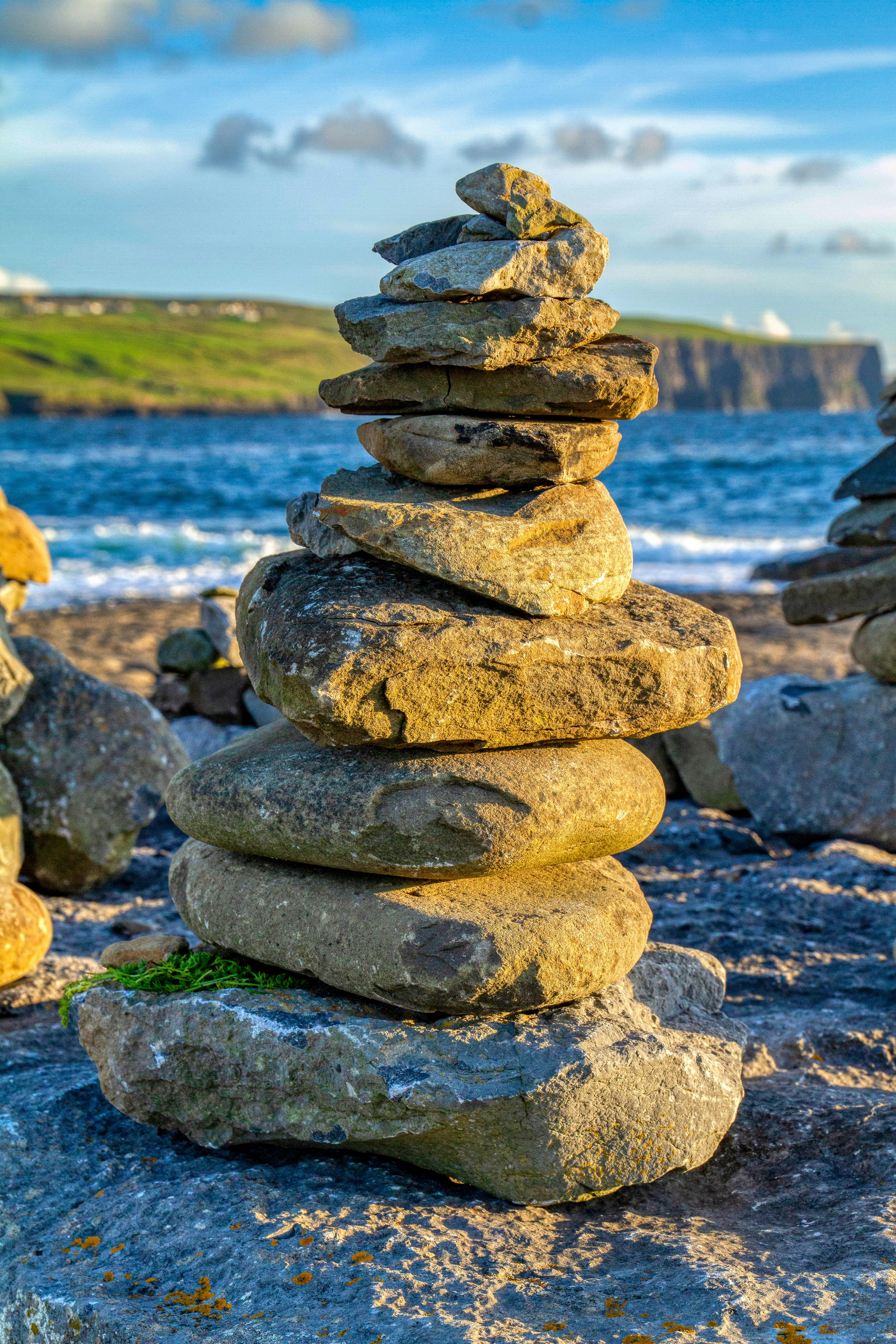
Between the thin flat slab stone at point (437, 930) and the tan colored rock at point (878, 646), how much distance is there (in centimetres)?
482

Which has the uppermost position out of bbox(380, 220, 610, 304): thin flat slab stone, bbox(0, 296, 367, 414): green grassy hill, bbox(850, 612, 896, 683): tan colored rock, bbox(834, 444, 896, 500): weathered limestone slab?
bbox(0, 296, 367, 414): green grassy hill

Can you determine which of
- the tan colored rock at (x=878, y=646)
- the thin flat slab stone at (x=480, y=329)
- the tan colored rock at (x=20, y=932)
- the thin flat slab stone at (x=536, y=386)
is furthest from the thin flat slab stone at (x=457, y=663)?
the tan colored rock at (x=878, y=646)

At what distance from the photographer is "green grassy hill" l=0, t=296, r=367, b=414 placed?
123625mm

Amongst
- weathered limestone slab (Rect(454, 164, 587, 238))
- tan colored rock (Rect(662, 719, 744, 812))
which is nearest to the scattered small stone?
weathered limestone slab (Rect(454, 164, 587, 238))

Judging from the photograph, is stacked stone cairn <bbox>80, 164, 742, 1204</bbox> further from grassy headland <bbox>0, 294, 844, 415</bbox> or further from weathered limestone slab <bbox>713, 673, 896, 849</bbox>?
grassy headland <bbox>0, 294, 844, 415</bbox>

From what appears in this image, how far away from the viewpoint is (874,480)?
9.34 m

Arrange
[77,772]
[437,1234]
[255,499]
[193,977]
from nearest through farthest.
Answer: [437,1234] → [193,977] → [77,772] → [255,499]

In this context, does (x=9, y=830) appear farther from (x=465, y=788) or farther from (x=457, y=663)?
(x=457, y=663)

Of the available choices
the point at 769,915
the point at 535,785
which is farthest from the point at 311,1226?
the point at 769,915

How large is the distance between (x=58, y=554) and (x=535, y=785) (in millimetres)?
26807

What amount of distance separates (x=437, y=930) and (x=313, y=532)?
1.82m

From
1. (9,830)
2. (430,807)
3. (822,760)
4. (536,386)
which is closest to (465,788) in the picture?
(430,807)

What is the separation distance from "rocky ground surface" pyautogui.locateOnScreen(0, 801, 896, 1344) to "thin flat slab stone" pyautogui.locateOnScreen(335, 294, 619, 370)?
3211mm

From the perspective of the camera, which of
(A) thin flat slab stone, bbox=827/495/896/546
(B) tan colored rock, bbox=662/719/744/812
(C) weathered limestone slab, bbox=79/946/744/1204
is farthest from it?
(B) tan colored rock, bbox=662/719/744/812
